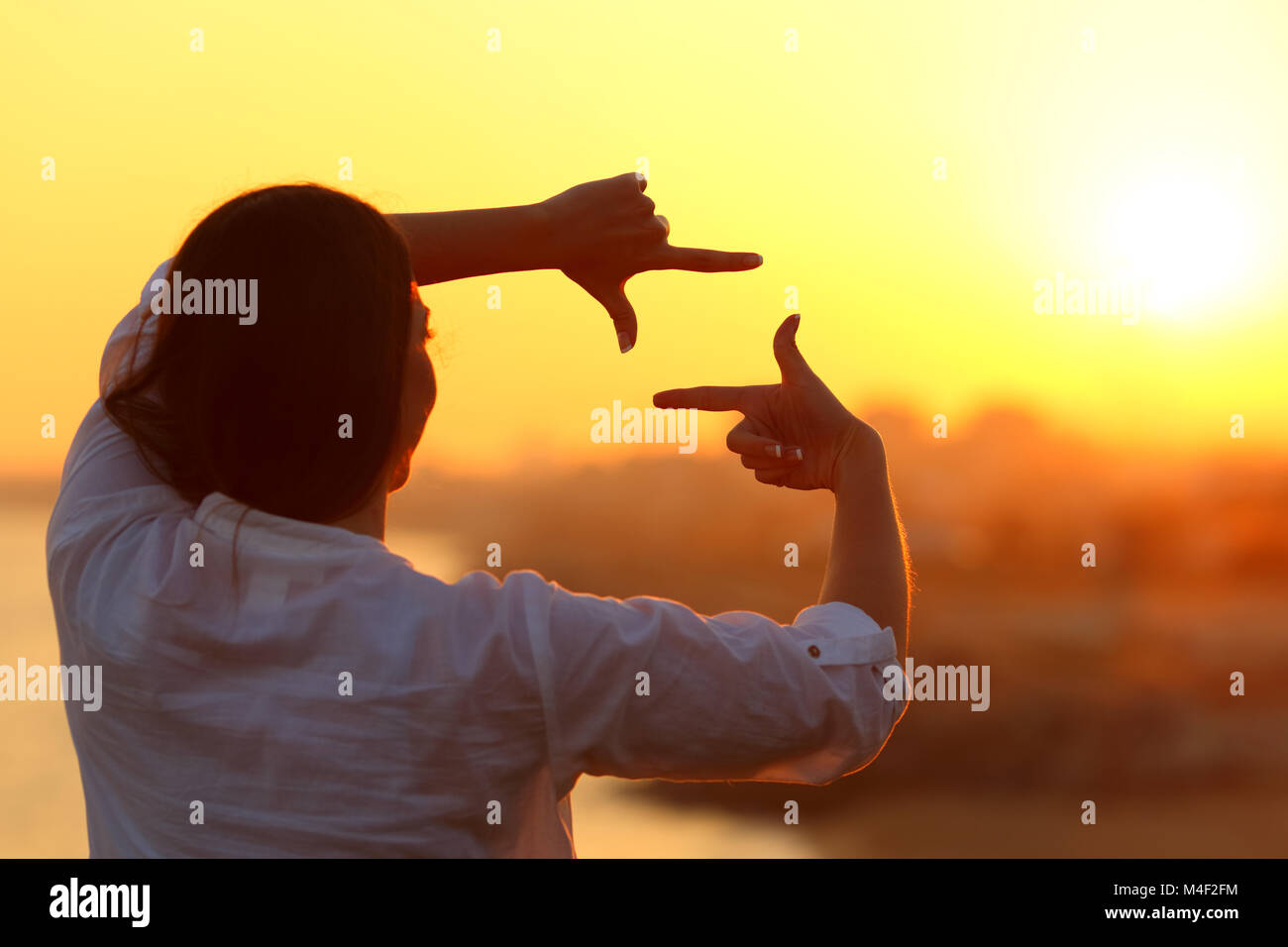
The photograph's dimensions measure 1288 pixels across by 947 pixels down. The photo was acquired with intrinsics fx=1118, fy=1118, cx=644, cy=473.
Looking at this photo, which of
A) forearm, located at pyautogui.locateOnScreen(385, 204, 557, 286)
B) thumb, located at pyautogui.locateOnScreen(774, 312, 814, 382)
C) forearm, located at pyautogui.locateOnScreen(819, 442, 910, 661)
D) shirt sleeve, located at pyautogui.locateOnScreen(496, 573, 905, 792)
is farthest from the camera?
forearm, located at pyautogui.locateOnScreen(385, 204, 557, 286)

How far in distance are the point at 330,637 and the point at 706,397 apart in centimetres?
57

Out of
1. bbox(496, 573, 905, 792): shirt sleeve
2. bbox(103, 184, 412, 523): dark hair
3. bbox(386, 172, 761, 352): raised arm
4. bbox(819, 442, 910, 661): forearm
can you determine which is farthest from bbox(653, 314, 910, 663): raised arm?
bbox(103, 184, 412, 523): dark hair

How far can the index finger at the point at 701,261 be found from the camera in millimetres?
1382

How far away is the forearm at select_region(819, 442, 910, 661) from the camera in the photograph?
105cm

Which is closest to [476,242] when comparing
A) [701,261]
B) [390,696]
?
[701,261]

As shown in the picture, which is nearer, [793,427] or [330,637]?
[330,637]

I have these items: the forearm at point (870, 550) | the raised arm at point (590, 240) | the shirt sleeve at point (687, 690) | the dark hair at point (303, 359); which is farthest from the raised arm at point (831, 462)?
the dark hair at point (303, 359)

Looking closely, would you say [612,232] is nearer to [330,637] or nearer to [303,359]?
[303,359]

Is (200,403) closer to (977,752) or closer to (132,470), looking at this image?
(132,470)

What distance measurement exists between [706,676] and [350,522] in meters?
0.33

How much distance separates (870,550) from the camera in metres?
1.09

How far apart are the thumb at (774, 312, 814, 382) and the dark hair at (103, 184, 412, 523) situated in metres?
0.40

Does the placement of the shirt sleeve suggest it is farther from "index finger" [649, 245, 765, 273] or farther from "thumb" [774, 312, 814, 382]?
"index finger" [649, 245, 765, 273]
